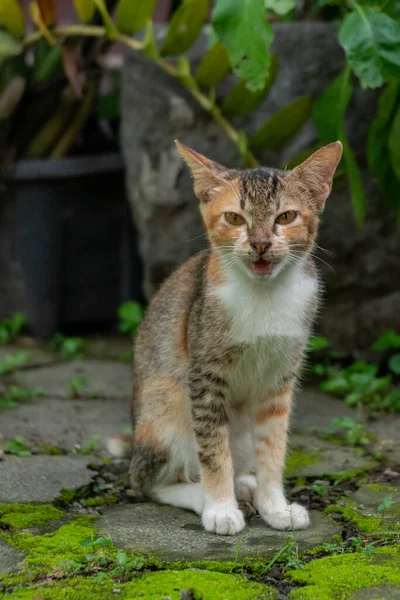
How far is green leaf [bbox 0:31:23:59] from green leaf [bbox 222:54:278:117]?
1.34 metres

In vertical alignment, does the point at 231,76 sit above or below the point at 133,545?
above

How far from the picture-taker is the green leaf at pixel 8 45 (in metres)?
5.02

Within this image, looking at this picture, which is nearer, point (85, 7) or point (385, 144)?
point (385, 144)

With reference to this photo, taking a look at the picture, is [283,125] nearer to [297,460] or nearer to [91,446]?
[297,460]

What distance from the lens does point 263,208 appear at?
2965 millimetres

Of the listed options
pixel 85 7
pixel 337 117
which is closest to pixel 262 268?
pixel 337 117

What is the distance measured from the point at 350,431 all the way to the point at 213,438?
3.90 feet

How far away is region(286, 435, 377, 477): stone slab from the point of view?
3.66 meters

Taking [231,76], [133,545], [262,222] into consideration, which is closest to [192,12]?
[231,76]

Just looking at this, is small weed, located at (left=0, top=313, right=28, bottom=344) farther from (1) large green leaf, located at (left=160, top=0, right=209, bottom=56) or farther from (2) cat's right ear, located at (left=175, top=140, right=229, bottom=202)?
(2) cat's right ear, located at (left=175, top=140, right=229, bottom=202)

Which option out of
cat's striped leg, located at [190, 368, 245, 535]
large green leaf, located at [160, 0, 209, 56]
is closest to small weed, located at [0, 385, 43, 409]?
cat's striped leg, located at [190, 368, 245, 535]

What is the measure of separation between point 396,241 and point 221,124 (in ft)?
4.00

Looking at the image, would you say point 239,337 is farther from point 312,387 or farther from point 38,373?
point 38,373

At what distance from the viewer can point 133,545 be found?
2.77m
